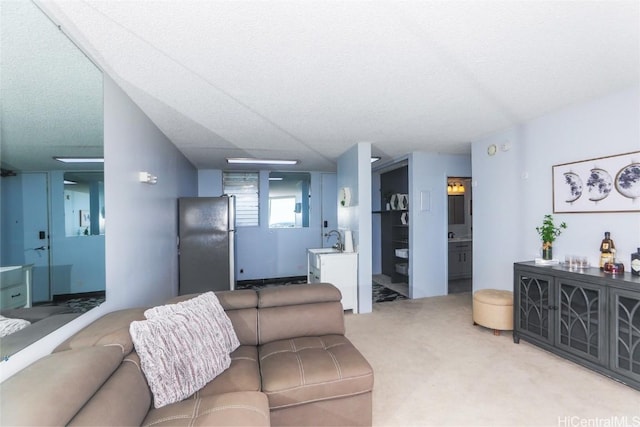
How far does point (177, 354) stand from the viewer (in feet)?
4.89

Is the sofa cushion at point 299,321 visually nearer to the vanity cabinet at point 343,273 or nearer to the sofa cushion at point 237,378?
the sofa cushion at point 237,378

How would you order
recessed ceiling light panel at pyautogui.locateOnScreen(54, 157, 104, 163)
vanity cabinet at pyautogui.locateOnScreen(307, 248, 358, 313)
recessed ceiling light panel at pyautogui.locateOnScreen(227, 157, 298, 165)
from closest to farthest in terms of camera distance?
recessed ceiling light panel at pyautogui.locateOnScreen(54, 157, 104, 163) < vanity cabinet at pyautogui.locateOnScreen(307, 248, 358, 313) < recessed ceiling light panel at pyautogui.locateOnScreen(227, 157, 298, 165)

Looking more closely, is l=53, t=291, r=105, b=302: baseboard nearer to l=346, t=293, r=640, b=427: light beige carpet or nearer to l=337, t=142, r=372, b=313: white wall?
l=346, t=293, r=640, b=427: light beige carpet

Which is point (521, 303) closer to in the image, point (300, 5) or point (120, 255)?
point (300, 5)

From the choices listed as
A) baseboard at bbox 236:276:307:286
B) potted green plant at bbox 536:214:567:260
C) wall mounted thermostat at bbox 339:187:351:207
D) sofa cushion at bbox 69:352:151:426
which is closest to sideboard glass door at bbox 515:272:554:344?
potted green plant at bbox 536:214:567:260

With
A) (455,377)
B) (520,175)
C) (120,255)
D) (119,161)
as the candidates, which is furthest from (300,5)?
(520,175)

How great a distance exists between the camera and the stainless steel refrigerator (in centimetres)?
407

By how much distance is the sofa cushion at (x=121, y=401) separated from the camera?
1.01 meters

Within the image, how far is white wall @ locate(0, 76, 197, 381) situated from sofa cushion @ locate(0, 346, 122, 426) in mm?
215

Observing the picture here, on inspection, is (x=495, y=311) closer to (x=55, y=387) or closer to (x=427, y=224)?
(x=427, y=224)

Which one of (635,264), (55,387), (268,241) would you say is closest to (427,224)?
(635,264)

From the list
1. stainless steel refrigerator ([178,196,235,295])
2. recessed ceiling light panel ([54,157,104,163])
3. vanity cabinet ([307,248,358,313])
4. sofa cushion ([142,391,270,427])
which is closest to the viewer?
sofa cushion ([142,391,270,427])

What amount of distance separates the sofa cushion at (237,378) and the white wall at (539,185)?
124 inches

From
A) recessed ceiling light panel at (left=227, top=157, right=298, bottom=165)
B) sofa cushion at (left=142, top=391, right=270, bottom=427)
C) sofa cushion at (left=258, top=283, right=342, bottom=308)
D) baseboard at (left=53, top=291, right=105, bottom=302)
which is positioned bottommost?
sofa cushion at (left=142, top=391, right=270, bottom=427)
